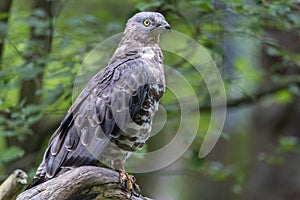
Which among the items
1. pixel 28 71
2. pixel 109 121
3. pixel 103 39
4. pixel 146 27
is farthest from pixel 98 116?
pixel 103 39

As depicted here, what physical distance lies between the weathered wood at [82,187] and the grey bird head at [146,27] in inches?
48.0

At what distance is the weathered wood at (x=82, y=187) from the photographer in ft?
12.6

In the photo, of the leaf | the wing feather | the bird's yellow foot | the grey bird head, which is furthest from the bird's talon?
the leaf

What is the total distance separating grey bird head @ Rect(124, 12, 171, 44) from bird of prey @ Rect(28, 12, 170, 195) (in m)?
0.28

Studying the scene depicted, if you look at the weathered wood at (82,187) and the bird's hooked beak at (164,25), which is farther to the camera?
the bird's hooked beak at (164,25)

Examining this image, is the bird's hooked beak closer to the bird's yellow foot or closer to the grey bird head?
the grey bird head

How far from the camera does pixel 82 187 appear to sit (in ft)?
13.1

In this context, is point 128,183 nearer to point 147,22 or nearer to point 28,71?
point 147,22

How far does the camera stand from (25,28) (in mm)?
6625

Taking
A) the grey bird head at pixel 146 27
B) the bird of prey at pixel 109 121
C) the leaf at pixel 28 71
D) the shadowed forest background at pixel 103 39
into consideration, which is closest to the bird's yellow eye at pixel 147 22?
the grey bird head at pixel 146 27

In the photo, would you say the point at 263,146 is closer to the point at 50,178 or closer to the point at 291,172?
the point at 291,172

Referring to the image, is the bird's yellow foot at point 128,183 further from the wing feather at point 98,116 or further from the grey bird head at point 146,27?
the grey bird head at point 146,27

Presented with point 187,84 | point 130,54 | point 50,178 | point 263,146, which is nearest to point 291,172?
point 263,146

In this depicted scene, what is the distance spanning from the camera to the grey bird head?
4953 millimetres
